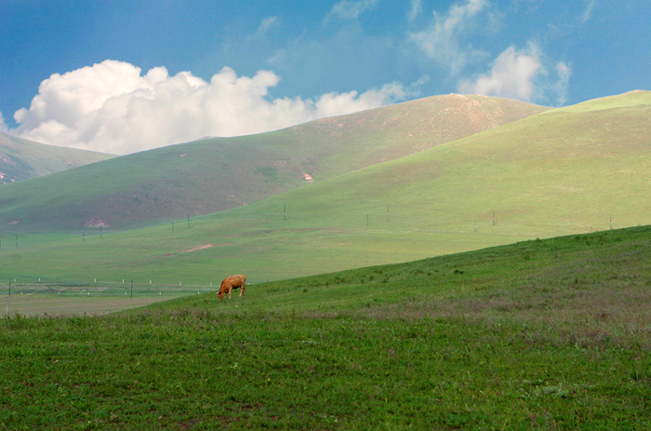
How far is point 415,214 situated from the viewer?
390 feet

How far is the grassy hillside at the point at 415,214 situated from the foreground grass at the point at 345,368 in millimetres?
60169

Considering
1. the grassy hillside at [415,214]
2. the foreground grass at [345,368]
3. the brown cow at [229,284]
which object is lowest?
the foreground grass at [345,368]

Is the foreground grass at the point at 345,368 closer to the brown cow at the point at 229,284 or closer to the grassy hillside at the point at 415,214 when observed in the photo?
the brown cow at the point at 229,284

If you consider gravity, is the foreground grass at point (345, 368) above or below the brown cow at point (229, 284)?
below

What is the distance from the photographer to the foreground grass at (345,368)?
927cm

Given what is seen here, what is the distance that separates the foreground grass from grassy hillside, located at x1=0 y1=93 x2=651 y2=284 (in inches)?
2369

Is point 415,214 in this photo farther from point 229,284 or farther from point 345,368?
point 345,368

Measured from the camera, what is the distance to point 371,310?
19656 millimetres

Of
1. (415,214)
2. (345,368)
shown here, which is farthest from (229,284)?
(415,214)

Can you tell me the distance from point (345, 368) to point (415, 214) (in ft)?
357

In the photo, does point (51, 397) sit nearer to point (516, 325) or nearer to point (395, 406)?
point (395, 406)

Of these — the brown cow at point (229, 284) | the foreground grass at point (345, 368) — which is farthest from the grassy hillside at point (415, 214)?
the foreground grass at point (345, 368)

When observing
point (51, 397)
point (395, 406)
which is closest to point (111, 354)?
point (51, 397)

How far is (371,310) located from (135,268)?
81682 millimetres
